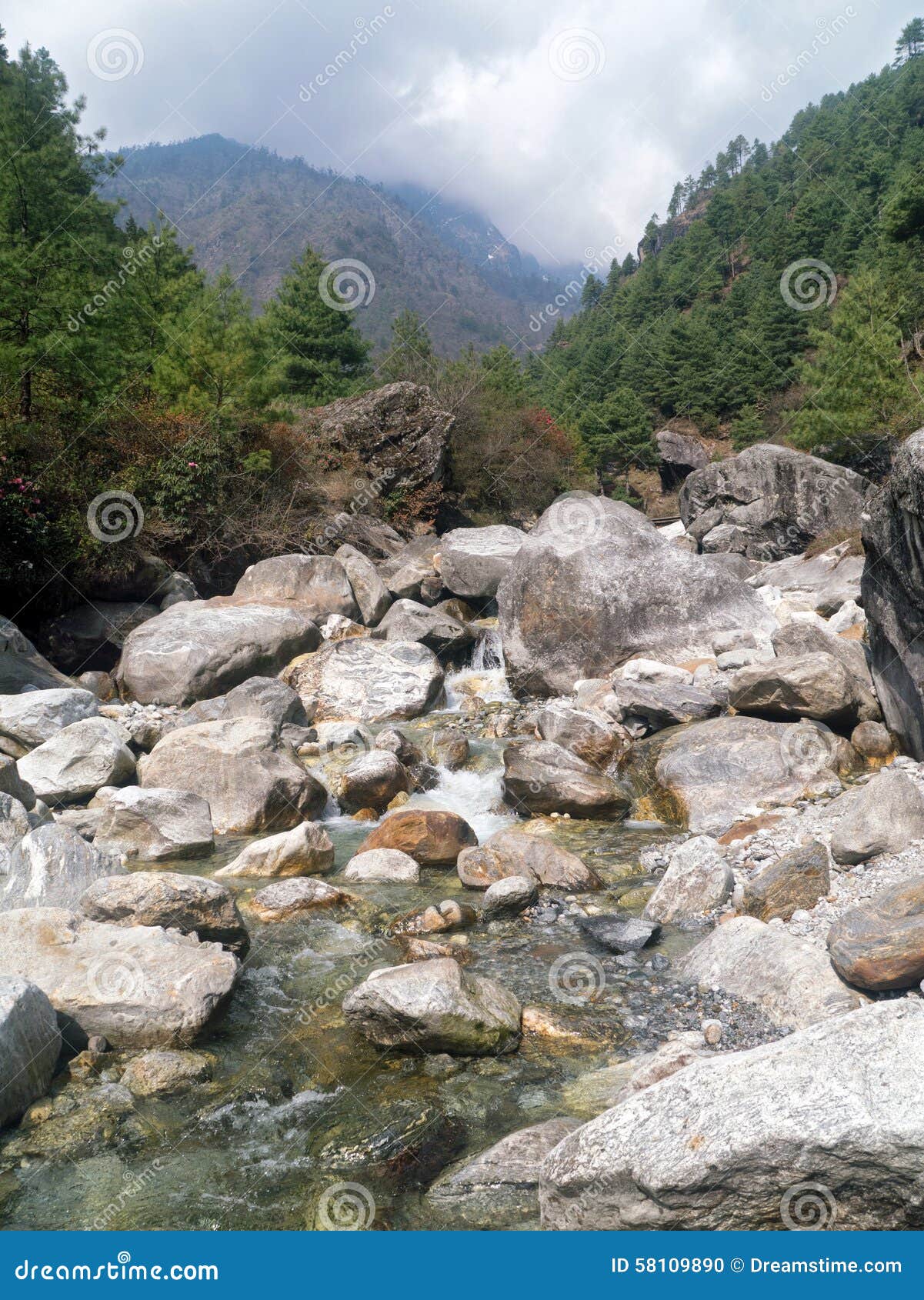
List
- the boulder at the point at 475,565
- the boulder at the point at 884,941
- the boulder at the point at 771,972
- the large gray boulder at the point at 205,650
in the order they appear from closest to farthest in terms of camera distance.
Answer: the boulder at the point at 884,941 → the boulder at the point at 771,972 → the large gray boulder at the point at 205,650 → the boulder at the point at 475,565

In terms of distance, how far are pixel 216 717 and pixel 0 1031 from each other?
896 cm

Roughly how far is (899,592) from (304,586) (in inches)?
495

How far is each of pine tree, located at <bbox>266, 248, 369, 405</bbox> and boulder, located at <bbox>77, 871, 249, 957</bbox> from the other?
30.2m

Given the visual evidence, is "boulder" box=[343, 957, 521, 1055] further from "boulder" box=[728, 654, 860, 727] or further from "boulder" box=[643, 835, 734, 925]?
"boulder" box=[728, 654, 860, 727]

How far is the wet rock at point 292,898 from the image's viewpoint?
7922 millimetres

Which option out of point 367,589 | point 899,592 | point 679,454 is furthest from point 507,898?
point 679,454

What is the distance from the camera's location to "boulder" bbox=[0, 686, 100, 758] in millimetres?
11836

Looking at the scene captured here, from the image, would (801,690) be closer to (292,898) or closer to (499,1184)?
(292,898)

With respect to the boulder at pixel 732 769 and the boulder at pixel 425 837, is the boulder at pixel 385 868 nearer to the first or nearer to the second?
the boulder at pixel 425 837

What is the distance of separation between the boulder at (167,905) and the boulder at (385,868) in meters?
1.98

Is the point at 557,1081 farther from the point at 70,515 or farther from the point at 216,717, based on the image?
the point at 70,515

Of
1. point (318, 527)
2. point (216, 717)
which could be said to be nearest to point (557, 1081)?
point (216, 717)

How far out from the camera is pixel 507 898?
8008 mm

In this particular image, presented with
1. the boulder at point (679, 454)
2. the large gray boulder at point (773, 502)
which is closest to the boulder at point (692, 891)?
the large gray boulder at point (773, 502)
